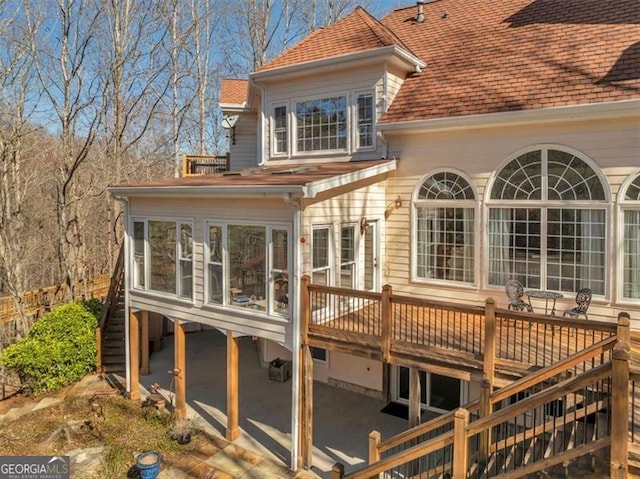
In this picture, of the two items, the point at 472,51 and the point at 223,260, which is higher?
the point at 472,51

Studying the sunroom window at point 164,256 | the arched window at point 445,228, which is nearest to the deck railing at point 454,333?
the arched window at point 445,228

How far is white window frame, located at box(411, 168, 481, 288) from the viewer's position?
8625 millimetres

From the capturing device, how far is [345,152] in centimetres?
1032

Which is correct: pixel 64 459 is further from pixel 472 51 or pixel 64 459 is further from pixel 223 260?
pixel 472 51

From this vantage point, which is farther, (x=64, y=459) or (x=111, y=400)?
(x=111, y=400)

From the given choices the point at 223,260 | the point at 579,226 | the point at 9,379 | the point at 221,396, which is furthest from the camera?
the point at 9,379

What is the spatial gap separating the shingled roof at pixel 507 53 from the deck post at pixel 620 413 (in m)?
5.33

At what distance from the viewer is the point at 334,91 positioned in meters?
10.3

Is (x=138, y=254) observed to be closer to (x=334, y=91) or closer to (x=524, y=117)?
(x=334, y=91)

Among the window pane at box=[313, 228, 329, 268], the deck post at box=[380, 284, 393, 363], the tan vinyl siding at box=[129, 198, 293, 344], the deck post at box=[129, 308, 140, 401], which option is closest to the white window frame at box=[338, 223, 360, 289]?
the window pane at box=[313, 228, 329, 268]

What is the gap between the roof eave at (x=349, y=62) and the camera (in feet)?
31.2

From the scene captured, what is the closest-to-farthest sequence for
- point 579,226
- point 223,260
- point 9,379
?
point 579,226 < point 223,260 < point 9,379

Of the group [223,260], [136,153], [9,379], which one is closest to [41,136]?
[136,153]

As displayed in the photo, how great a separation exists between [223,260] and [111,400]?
4.79 metres
